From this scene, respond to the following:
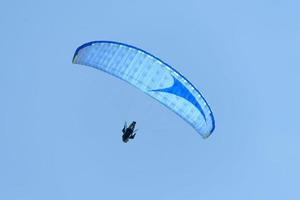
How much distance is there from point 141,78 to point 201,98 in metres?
3.97

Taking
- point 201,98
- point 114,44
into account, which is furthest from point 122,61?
point 201,98

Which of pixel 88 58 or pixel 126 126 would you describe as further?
pixel 126 126

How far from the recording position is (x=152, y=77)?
2242 inches

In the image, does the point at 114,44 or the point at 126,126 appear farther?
the point at 126,126

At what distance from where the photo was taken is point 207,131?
191 ft

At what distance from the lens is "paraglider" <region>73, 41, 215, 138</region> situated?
56.5 m

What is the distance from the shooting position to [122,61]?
5691cm

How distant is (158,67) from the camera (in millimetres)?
56312

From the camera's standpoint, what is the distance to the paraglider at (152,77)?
56.5 m

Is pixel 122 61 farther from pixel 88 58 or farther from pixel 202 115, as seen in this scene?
pixel 202 115

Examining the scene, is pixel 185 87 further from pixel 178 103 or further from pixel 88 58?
pixel 88 58

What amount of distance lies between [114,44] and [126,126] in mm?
7358

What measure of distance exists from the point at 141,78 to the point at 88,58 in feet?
12.3

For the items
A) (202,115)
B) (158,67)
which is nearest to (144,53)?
(158,67)
